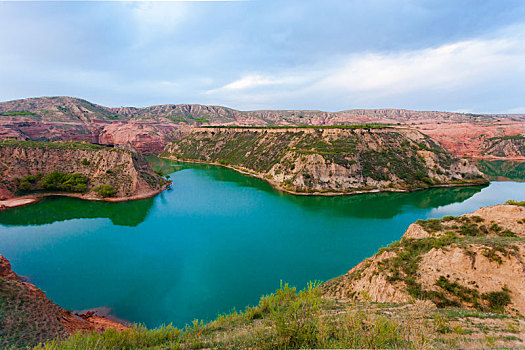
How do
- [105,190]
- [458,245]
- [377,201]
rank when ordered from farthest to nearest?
[377,201] < [105,190] < [458,245]

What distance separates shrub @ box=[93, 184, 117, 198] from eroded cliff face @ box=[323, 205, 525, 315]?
40365mm

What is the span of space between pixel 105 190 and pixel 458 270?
47191mm

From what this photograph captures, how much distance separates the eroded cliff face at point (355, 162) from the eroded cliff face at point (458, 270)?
106ft

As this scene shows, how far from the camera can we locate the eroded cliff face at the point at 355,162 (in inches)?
1948

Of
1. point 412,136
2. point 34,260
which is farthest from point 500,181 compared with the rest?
point 34,260

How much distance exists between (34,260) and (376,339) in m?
29.7

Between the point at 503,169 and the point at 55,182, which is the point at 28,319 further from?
the point at 503,169

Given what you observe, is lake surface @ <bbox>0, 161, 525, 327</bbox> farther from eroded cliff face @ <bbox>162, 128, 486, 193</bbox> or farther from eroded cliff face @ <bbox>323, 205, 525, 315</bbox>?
eroded cliff face @ <bbox>323, 205, 525, 315</bbox>

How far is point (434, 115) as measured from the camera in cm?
16738

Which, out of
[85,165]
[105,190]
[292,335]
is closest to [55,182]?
[85,165]

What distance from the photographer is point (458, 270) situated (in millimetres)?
12102

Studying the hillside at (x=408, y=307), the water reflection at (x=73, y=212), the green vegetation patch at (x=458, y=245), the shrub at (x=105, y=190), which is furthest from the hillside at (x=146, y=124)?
the green vegetation patch at (x=458, y=245)

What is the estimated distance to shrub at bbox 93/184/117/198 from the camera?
41.2 meters

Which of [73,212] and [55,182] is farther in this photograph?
[55,182]
